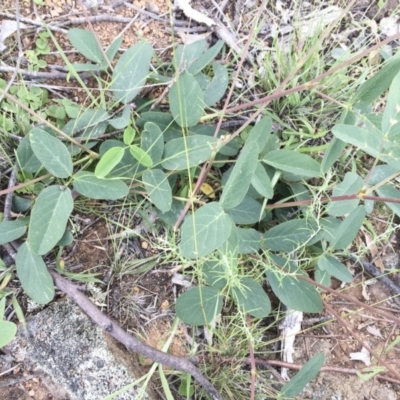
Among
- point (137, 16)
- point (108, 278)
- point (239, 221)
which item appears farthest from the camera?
point (137, 16)

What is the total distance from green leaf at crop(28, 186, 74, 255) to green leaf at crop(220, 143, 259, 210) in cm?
46

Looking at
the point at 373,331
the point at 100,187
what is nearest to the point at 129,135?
the point at 100,187

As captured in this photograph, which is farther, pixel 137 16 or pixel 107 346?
pixel 137 16

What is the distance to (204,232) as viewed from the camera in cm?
123

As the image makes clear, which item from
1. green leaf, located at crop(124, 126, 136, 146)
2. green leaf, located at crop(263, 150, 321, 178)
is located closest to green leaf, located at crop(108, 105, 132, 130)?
green leaf, located at crop(124, 126, 136, 146)

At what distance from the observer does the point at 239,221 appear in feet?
4.82

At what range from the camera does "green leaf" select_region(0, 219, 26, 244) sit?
142 cm

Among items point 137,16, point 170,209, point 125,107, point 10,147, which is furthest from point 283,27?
point 10,147

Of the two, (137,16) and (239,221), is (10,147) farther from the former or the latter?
(239,221)

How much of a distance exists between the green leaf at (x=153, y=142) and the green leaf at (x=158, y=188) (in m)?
0.04

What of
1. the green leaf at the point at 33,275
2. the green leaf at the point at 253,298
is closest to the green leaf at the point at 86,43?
the green leaf at the point at 33,275

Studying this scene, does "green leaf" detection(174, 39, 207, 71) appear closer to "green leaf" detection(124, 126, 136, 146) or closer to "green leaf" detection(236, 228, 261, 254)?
"green leaf" detection(124, 126, 136, 146)

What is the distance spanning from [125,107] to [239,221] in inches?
20.0

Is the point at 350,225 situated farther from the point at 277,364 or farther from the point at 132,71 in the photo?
the point at 132,71
